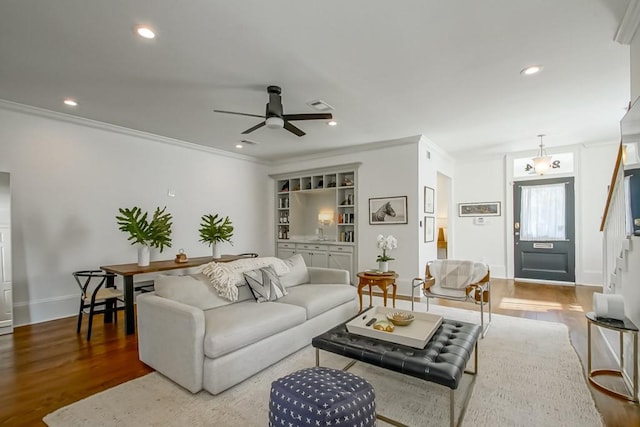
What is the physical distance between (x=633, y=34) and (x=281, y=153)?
5159 millimetres

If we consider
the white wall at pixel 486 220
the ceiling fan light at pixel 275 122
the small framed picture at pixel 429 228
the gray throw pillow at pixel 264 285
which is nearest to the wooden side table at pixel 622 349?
the gray throw pillow at pixel 264 285

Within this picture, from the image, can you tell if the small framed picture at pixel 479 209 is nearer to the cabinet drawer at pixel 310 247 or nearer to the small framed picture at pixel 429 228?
the small framed picture at pixel 429 228

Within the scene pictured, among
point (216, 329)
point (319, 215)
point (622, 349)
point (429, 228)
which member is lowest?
point (622, 349)

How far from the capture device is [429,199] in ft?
18.7

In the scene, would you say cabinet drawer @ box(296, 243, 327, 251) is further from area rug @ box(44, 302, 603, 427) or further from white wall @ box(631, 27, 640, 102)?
white wall @ box(631, 27, 640, 102)

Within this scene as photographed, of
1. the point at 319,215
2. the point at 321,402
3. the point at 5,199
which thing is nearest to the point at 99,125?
the point at 5,199

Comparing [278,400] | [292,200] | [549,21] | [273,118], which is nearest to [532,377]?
[278,400]

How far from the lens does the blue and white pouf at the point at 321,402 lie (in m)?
1.40

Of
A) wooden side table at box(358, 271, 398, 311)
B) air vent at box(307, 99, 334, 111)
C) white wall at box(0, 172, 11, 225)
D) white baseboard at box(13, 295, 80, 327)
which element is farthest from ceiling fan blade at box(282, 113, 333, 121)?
white baseboard at box(13, 295, 80, 327)

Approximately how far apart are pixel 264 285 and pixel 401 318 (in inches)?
56.0

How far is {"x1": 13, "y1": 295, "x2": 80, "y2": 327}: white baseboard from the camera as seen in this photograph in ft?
12.4

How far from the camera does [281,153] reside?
251 inches

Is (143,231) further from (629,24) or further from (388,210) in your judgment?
(629,24)

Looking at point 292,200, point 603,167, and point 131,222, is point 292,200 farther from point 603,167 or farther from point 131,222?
point 603,167
